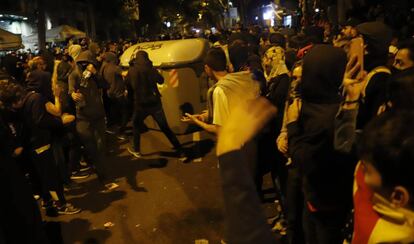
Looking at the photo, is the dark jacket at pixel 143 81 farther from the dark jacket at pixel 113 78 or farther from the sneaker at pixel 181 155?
the dark jacket at pixel 113 78

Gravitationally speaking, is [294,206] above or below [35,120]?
below

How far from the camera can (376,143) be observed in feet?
4.63

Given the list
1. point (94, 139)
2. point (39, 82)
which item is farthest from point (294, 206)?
point (39, 82)

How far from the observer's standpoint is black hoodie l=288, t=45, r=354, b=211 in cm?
279

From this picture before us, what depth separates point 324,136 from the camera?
2807 millimetres

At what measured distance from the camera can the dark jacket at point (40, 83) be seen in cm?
563

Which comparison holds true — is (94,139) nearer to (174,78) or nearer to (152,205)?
(152,205)

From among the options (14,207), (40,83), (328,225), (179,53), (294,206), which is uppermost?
(179,53)

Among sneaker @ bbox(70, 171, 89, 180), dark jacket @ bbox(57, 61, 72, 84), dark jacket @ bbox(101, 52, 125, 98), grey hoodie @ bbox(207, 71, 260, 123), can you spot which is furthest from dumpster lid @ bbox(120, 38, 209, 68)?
grey hoodie @ bbox(207, 71, 260, 123)

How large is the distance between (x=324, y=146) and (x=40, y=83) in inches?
176

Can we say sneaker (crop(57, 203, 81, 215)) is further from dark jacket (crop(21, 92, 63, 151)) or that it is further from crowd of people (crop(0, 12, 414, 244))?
dark jacket (crop(21, 92, 63, 151))

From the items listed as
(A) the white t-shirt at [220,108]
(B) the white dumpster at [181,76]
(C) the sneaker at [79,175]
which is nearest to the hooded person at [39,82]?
(C) the sneaker at [79,175]

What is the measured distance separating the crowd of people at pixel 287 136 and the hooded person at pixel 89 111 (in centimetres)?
2

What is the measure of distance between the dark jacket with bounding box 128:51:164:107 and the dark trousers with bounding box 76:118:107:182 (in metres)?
1.05
